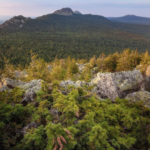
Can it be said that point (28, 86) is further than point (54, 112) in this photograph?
Yes

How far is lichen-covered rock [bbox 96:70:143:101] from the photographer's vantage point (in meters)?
12.0

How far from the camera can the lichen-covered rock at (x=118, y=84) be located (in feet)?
39.2

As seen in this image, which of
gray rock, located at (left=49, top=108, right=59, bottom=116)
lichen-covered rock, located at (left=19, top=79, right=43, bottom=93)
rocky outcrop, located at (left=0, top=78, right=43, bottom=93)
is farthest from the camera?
rocky outcrop, located at (left=0, top=78, right=43, bottom=93)

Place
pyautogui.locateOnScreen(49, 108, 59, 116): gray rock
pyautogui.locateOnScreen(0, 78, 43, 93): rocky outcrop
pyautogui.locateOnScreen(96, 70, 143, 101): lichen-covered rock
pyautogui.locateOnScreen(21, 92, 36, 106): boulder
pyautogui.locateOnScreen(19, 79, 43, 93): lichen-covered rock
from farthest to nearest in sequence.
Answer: pyautogui.locateOnScreen(96, 70, 143, 101): lichen-covered rock → pyautogui.locateOnScreen(0, 78, 43, 93): rocky outcrop → pyautogui.locateOnScreen(19, 79, 43, 93): lichen-covered rock → pyautogui.locateOnScreen(21, 92, 36, 106): boulder → pyautogui.locateOnScreen(49, 108, 59, 116): gray rock

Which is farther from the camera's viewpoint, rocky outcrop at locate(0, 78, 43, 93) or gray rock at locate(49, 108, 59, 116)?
rocky outcrop at locate(0, 78, 43, 93)

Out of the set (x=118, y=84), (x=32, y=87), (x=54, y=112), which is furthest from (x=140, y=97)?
(x=32, y=87)

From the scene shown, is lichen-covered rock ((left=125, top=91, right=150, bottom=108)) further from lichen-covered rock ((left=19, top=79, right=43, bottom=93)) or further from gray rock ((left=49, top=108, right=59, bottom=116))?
lichen-covered rock ((left=19, top=79, right=43, bottom=93))

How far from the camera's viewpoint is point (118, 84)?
41.9 ft

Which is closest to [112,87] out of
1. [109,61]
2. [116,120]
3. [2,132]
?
[116,120]

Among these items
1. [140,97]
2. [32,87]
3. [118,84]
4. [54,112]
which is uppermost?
[54,112]

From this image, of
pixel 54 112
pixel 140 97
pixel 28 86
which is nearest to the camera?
pixel 54 112

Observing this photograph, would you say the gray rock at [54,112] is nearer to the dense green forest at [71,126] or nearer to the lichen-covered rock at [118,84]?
the dense green forest at [71,126]

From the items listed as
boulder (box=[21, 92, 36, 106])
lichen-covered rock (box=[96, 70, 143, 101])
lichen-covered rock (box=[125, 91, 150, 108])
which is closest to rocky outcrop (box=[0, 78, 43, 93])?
boulder (box=[21, 92, 36, 106])

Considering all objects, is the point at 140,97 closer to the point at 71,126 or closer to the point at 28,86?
the point at 71,126
